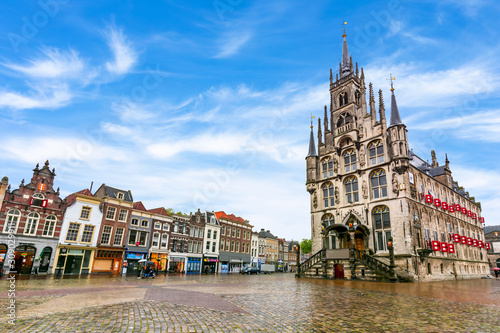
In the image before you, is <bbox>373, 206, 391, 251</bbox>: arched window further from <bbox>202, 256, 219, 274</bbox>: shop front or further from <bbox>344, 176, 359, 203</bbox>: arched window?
<bbox>202, 256, 219, 274</bbox>: shop front

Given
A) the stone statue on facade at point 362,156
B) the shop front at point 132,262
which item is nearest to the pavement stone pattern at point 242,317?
the stone statue on facade at point 362,156

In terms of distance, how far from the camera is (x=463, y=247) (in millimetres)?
40562

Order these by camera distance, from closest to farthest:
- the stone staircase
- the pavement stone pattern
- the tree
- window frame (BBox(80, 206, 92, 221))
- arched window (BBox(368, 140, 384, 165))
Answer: the pavement stone pattern → the stone staircase → arched window (BBox(368, 140, 384, 165)) → window frame (BBox(80, 206, 92, 221)) → the tree

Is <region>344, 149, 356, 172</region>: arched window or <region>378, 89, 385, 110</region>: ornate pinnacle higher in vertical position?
<region>378, 89, 385, 110</region>: ornate pinnacle

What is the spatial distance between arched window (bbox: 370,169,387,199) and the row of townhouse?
92.9 ft

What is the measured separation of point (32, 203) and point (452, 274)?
5128cm

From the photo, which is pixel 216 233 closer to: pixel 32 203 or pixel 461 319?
pixel 32 203

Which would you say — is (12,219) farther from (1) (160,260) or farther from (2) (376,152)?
(2) (376,152)

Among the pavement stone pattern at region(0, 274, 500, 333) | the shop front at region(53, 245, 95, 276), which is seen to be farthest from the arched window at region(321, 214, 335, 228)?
the shop front at region(53, 245, 95, 276)

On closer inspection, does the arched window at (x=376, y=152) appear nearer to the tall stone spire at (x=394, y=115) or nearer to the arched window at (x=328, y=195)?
the tall stone spire at (x=394, y=115)

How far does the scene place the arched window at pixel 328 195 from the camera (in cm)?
3662

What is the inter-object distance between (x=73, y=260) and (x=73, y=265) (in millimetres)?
593

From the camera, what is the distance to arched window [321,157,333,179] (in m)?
37.9

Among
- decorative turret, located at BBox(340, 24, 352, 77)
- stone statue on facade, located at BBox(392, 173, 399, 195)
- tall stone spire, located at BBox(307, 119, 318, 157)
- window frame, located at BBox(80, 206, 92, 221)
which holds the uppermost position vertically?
decorative turret, located at BBox(340, 24, 352, 77)
